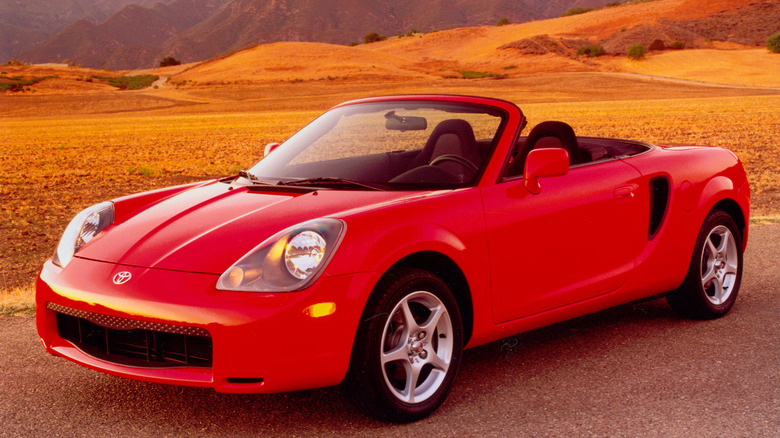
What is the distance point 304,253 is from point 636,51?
10067 cm

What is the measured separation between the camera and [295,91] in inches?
2795

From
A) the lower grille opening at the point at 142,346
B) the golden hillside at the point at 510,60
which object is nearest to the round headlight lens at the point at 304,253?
the lower grille opening at the point at 142,346

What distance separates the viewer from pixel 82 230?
14.3 feet

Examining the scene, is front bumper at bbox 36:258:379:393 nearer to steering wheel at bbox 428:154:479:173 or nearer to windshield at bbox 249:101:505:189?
windshield at bbox 249:101:505:189

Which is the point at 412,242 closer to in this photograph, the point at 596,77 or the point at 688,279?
the point at 688,279

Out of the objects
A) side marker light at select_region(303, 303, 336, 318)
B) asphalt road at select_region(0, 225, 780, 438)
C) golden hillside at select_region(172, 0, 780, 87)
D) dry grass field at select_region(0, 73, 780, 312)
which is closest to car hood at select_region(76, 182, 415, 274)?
side marker light at select_region(303, 303, 336, 318)

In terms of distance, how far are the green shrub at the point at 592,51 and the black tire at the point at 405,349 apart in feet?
343

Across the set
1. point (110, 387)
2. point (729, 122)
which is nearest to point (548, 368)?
point (110, 387)

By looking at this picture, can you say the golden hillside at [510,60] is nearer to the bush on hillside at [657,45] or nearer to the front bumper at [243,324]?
the bush on hillside at [657,45]

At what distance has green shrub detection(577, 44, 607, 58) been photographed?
103562 mm

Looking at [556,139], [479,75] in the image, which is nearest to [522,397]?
[556,139]

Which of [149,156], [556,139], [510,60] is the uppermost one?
[556,139]

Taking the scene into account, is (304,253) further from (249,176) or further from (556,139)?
(556,139)

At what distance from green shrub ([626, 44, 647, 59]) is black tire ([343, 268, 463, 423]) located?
100 m
